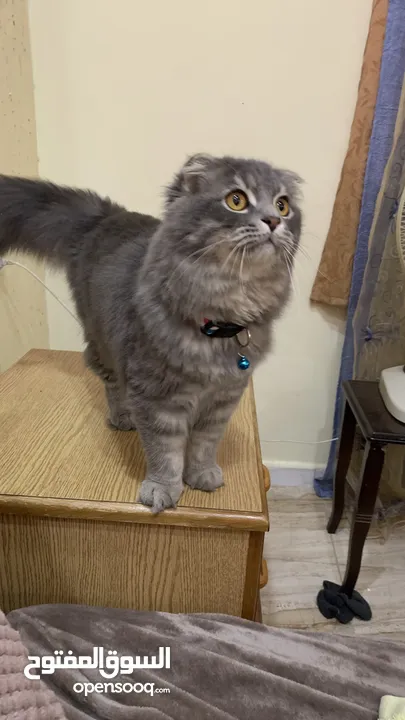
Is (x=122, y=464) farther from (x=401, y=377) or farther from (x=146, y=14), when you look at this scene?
(x=146, y=14)

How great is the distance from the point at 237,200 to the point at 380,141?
2.99 feet

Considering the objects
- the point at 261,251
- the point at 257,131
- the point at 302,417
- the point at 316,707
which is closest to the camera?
the point at 261,251

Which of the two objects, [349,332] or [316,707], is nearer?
[316,707]

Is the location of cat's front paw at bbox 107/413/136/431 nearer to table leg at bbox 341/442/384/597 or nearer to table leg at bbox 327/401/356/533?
table leg at bbox 341/442/384/597

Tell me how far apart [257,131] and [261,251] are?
95cm

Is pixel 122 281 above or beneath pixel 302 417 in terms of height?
above

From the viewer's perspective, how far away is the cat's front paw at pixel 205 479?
0.89m

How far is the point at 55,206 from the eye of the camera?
38.5 inches

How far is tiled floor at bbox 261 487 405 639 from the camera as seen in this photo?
131 centimetres

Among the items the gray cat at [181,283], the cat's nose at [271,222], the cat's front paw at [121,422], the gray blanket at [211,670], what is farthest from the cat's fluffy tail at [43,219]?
the gray blanket at [211,670]

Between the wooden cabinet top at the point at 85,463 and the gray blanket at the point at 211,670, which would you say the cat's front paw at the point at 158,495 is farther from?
the gray blanket at the point at 211,670

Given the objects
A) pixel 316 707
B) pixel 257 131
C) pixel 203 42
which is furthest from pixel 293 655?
pixel 203 42

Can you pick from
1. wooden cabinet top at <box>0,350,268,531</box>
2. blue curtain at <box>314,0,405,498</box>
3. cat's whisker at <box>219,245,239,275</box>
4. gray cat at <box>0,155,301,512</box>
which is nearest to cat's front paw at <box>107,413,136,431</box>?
wooden cabinet top at <box>0,350,268,531</box>

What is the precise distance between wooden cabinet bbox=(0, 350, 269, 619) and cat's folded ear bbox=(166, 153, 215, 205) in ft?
1.69
